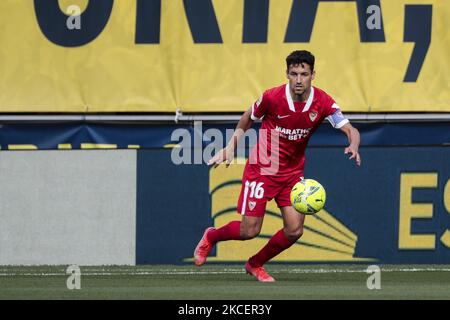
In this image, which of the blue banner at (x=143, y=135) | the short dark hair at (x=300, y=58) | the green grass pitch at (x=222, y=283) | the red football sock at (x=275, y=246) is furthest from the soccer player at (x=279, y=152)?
the blue banner at (x=143, y=135)

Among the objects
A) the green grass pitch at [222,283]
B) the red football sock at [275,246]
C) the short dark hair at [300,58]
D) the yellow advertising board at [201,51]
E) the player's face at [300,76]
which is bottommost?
the green grass pitch at [222,283]

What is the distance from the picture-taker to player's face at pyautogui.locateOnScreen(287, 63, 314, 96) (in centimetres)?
1050

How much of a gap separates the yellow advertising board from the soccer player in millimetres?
3025

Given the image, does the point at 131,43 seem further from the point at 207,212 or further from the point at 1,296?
the point at 1,296

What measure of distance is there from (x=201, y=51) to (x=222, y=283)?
3.91 meters

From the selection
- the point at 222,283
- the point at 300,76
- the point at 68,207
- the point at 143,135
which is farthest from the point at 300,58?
the point at 68,207

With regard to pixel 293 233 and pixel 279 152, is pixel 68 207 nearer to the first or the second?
pixel 279 152

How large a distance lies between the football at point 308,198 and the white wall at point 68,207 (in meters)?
3.41

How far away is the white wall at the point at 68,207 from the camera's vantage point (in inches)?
534

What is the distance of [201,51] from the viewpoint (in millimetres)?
13977

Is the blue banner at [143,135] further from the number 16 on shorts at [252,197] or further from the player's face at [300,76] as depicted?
the player's face at [300,76]

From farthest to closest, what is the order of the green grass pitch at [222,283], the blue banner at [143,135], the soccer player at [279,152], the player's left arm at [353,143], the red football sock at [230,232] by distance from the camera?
1. the blue banner at [143,135]
2. the red football sock at [230,232]
3. the soccer player at [279,152]
4. the player's left arm at [353,143]
5. the green grass pitch at [222,283]

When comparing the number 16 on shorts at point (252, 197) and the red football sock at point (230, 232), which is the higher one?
the number 16 on shorts at point (252, 197)

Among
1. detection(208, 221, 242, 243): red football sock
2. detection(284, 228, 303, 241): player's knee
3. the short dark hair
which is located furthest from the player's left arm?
detection(208, 221, 242, 243): red football sock
